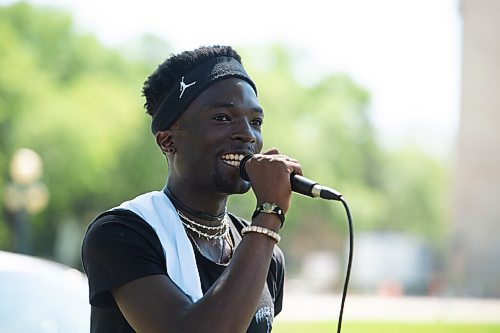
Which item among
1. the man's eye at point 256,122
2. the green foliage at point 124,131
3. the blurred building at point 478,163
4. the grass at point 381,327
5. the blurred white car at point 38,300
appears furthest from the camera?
the green foliage at point 124,131

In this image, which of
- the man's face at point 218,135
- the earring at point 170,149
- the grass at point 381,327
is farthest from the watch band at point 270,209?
the grass at point 381,327

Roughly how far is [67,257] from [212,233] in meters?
37.3

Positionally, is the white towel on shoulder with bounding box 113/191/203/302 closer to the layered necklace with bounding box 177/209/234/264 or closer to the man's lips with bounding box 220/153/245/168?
the layered necklace with bounding box 177/209/234/264

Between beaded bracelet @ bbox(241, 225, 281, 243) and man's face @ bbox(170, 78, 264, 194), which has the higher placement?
man's face @ bbox(170, 78, 264, 194)

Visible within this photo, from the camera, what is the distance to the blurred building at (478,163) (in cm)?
3459

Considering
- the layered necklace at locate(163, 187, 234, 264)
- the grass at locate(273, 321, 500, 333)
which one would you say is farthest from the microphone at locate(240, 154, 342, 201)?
the grass at locate(273, 321, 500, 333)

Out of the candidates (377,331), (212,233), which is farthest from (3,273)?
(377,331)

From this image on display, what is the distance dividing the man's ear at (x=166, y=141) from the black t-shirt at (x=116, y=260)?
11.1 inches

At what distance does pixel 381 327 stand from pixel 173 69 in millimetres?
13650

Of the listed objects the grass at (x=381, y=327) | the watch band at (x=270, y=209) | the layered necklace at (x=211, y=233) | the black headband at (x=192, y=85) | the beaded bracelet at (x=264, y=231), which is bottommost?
the beaded bracelet at (x=264, y=231)

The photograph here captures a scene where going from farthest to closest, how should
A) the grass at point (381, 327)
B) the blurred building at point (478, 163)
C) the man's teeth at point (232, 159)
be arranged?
1. the blurred building at point (478, 163)
2. the grass at point (381, 327)
3. the man's teeth at point (232, 159)

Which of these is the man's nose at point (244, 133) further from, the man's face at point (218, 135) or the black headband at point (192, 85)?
the black headband at point (192, 85)

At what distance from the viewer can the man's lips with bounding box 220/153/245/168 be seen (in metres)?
2.54

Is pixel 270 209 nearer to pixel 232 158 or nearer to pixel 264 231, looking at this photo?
pixel 264 231
